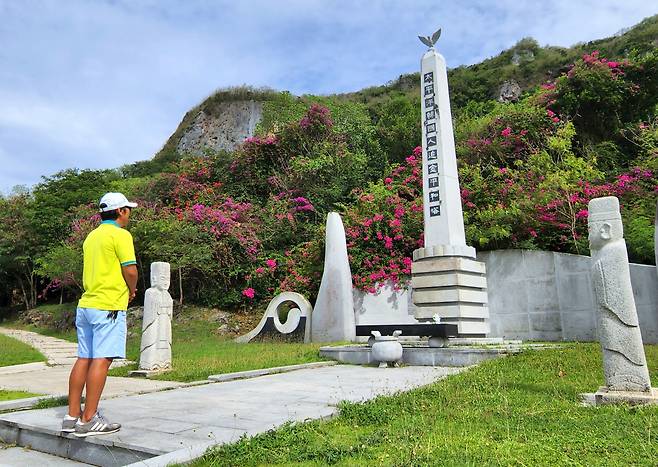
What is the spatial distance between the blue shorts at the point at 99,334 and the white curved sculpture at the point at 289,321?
974 centimetres

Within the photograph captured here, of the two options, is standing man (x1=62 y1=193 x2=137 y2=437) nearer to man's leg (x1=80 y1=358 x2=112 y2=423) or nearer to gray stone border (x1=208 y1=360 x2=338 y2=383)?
man's leg (x1=80 y1=358 x2=112 y2=423)

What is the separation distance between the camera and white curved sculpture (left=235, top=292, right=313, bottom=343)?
1348cm

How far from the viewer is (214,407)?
476 cm

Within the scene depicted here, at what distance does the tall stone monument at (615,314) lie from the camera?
441 centimetres

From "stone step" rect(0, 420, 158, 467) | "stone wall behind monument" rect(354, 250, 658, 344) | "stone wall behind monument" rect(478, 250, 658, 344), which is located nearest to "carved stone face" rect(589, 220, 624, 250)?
"stone step" rect(0, 420, 158, 467)

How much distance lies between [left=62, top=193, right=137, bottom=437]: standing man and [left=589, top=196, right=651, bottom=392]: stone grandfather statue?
427 centimetres

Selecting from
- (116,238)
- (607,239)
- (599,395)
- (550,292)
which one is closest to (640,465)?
(599,395)

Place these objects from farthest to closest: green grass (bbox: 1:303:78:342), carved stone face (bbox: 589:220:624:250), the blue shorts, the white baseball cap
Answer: green grass (bbox: 1:303:78:342)
carved stone face (bbox: 589:220:624:250)
the white baseball cap
the blue shorts

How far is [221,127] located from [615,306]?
119ft

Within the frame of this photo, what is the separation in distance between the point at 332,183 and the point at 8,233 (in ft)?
52.4

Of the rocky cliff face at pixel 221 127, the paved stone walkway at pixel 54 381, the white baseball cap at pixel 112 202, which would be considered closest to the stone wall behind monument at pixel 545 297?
the paved stone walkway at pixel 54 381

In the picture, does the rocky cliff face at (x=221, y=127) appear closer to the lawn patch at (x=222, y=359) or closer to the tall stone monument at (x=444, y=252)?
the lawn patch at (x=222, y=359)

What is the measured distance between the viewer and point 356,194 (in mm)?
18062

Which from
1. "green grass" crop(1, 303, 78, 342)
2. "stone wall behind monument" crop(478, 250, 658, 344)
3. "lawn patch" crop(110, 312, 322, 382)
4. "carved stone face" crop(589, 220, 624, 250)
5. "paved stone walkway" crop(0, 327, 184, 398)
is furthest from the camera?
"green grass" crop(1, 303, 78, 342)
